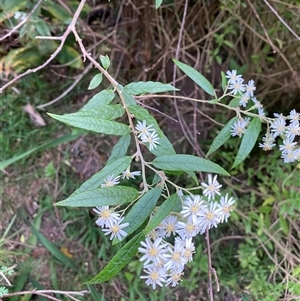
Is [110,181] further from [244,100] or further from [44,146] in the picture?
[44,146]

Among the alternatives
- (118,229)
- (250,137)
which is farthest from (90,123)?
(250,137)

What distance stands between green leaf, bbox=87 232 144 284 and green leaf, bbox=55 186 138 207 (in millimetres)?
65

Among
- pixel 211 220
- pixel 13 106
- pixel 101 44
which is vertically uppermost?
pixel 211 220

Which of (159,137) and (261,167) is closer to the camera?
(159,137)

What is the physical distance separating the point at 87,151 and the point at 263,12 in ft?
2.44

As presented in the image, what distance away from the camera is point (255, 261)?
137 cm

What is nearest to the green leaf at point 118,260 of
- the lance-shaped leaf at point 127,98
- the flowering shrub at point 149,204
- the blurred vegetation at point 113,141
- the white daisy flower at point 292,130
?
the flowering shrub at point 149,204

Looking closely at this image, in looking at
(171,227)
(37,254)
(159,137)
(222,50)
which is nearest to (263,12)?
(222,50)

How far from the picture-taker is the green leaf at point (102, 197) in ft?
A: 2.02

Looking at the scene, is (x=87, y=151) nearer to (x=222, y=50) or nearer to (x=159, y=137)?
(x=222, y=50)

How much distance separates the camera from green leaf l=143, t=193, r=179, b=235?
2.02ft

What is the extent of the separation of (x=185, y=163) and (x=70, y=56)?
37.8 inches

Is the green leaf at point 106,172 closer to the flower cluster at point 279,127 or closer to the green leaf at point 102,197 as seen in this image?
the green leaf at point 102,197

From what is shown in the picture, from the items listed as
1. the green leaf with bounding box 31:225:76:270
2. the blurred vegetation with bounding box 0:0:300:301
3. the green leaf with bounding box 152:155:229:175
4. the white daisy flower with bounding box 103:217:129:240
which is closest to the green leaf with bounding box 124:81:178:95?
the green leaf with bounding box 152:155:229:175
